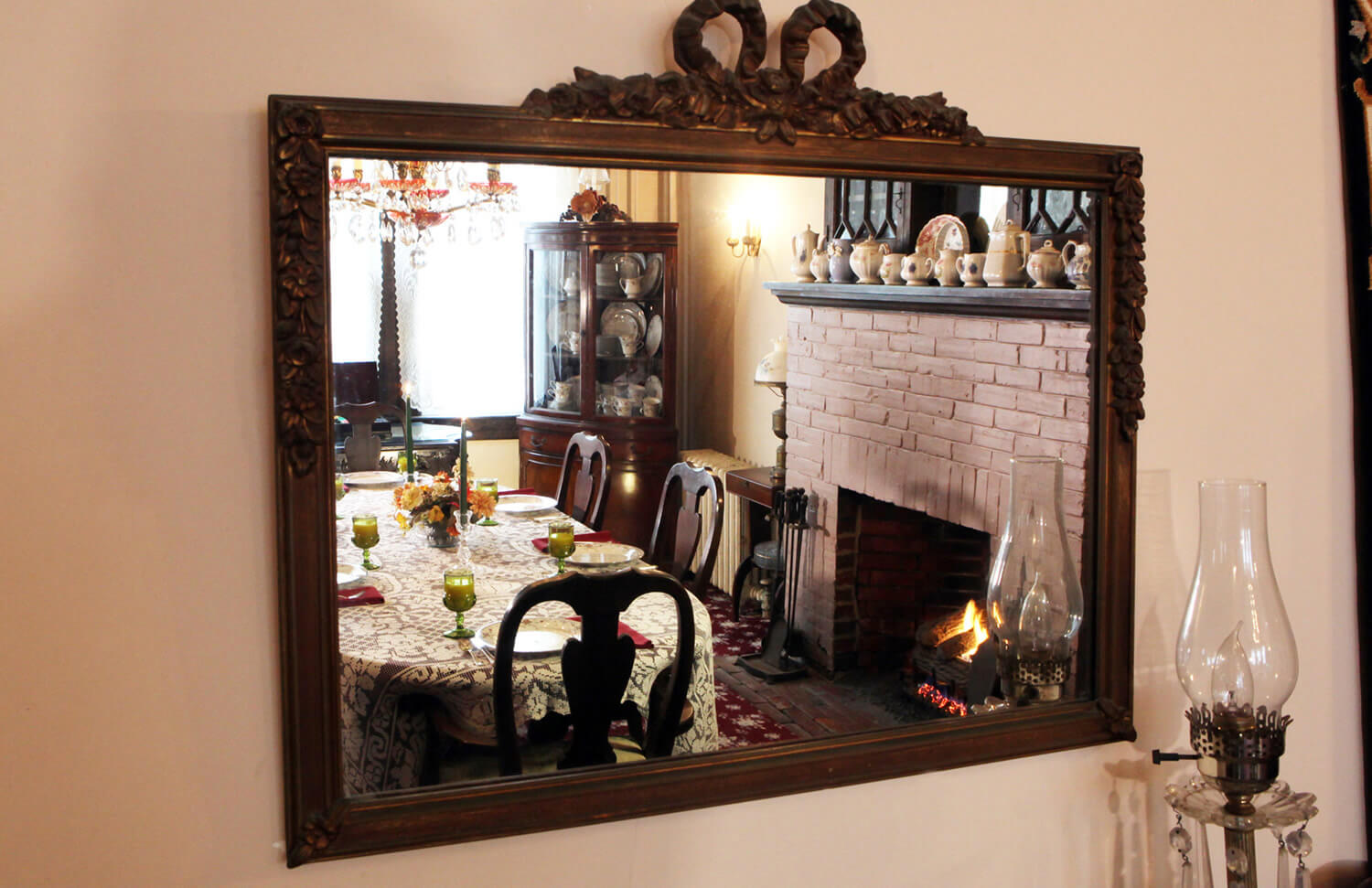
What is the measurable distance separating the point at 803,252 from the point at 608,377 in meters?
0.27

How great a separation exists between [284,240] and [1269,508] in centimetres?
135

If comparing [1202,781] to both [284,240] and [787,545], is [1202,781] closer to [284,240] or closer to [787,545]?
[787,545]

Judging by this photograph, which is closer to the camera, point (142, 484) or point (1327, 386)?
point (142, 484)

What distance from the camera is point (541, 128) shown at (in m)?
1.18

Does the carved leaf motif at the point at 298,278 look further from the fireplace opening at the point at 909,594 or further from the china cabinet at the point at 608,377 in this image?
the fireplace opening at the point at 909,594

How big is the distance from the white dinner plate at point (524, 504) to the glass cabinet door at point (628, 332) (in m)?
0.12

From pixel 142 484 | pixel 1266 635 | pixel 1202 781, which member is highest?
pixel 142 484

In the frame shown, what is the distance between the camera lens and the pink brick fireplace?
1.36 metres

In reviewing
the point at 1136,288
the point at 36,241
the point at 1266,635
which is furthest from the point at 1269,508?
the point at 36,241

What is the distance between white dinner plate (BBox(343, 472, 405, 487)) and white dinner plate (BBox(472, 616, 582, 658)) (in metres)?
0.18

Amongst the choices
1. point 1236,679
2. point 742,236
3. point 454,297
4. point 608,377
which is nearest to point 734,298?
point 742,236

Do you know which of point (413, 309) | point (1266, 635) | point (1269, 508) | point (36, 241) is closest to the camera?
point (36, 241)

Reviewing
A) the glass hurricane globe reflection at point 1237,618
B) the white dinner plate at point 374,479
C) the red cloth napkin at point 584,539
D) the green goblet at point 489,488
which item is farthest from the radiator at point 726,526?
the glass hurricane globe reflection at point 1237,618

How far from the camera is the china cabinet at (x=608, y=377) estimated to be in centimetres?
122
